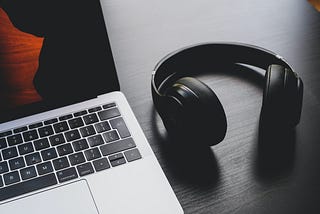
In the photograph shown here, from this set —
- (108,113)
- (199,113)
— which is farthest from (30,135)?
(199,113)

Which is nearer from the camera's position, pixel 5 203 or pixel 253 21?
pixel 5 203

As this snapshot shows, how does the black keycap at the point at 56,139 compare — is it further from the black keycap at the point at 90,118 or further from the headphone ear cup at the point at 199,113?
the headphone ear cup at the point at 199,113

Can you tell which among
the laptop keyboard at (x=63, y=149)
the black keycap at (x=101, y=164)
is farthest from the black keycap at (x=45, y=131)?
the black keycap at (x=101, y=164)

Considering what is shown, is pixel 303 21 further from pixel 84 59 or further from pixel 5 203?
pixel 5 203

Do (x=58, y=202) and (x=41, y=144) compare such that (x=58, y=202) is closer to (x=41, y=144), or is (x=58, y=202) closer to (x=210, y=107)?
(x=41, y=144)

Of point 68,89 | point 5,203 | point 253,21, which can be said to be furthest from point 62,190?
point 253,21

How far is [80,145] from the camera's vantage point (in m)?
0.74

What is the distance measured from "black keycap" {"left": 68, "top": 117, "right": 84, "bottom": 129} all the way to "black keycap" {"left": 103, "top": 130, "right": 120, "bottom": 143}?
2.0 inches

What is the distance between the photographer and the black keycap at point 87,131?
0.76m

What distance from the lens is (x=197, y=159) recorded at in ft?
2.40

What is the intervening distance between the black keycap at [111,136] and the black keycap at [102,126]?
0.01 m

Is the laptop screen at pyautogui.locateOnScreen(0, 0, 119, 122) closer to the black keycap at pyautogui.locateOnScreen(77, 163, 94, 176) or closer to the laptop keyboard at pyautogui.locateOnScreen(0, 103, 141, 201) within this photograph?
the laptop keyboard at pyautogui.locateOnScreen(0, 103, 141, 201)

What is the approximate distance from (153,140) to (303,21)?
1.50ft

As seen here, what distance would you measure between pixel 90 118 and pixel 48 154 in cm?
9
